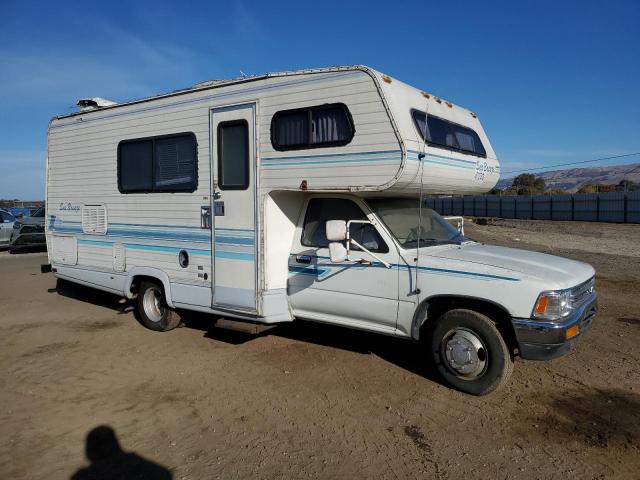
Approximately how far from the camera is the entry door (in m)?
5.89

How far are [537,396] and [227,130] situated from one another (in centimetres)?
436

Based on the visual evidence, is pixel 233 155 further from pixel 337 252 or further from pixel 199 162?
pixel 337 252

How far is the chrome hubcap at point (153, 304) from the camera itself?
23.9 ft

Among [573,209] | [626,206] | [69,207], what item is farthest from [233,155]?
[573,209]

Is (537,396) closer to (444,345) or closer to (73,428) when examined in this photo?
(444,345)

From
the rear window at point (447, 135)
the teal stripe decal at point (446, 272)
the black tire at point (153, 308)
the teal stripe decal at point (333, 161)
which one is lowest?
the black tire at point (153, 308)

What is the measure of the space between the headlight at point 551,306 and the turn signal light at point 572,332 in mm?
141

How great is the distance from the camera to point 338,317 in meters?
5.60

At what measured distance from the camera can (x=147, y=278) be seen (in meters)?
7.17

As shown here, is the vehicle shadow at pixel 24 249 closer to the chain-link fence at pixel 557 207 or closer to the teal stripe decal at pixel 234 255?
the teal stripe decal at pixel 234 255

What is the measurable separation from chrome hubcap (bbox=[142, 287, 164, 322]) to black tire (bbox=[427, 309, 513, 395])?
401cm

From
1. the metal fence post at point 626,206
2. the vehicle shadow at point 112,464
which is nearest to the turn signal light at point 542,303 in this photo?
the vehicle shadow at point 112,464

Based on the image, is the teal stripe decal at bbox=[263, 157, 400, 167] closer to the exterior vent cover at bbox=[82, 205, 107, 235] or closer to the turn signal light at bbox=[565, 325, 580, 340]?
the turn signal light at bbox=[565, 325, 580, 340]

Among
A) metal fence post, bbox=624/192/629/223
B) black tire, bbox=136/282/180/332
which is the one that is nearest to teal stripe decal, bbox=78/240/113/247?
black tire, bbox=136/282/180/332
